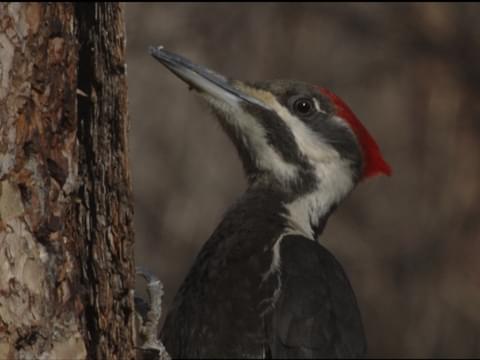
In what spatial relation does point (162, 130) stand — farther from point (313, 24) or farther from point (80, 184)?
point (80, 184)

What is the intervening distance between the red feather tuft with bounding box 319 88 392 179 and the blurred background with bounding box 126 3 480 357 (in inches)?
112

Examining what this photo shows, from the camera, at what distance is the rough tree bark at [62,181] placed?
3.08 meters

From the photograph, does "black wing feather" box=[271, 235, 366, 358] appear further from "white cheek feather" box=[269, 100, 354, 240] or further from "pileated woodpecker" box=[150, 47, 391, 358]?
"white cheek feather" box=[269, 100, 354, 240]

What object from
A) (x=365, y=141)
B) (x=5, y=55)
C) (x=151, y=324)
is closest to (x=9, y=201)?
(x=5, y=55)

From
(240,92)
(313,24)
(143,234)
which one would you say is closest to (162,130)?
(143,234)

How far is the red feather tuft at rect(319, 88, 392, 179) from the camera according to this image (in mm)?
4691

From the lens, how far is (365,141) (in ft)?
15.5

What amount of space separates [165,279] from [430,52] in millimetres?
2267

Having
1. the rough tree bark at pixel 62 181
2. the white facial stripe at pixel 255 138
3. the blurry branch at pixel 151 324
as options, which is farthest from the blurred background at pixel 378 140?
the rough tree bark at pixel 62 181

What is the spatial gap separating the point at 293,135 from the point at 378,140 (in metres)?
3.42

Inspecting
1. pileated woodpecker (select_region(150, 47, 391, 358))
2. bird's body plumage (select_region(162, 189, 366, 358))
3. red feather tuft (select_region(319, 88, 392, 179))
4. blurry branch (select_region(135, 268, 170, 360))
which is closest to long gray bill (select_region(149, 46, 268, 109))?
pileated woodpecker (select_region(150, 47, 391, 358))

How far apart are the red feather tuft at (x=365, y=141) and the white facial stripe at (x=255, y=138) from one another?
0.93 ft

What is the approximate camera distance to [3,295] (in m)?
3.13

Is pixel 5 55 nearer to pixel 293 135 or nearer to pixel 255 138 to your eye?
pixel 255 138
